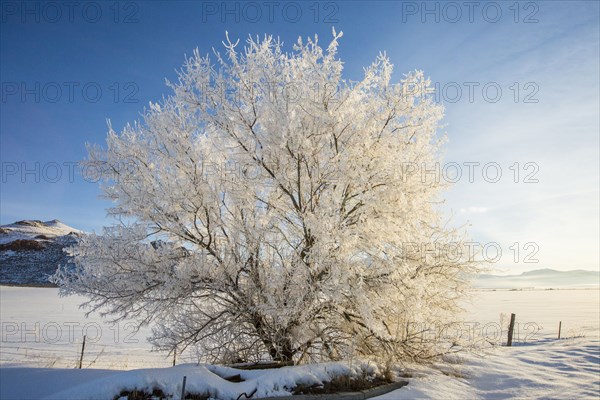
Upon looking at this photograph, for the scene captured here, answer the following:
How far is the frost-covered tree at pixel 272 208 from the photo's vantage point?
910 cm

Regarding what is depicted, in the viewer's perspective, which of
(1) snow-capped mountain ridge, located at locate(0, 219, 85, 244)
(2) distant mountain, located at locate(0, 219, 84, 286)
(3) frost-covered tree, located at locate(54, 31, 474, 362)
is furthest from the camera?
(1) snow-capped mountain ridge, located at locate(0, 219, 85, 244)

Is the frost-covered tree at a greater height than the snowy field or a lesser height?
greater

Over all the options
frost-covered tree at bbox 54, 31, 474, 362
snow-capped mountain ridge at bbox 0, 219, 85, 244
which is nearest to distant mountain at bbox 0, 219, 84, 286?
snow-capped mountain ridge at bbox 0, 219, 85, 244

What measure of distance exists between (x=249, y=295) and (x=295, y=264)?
61.3 inches

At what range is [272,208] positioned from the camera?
9.95 meters

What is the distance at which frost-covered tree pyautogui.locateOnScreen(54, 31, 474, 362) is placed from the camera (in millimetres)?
9102

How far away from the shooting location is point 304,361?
10.8 m

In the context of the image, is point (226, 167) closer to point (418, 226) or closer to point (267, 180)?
point (267, 180)

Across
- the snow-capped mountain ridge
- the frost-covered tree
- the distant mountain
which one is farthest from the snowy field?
the snow-capped mountain ridge

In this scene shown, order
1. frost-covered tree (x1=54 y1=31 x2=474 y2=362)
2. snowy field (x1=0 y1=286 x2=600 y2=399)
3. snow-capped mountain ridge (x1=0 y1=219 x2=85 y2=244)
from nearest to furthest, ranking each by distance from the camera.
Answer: snowy field (x1=0 y1=286 x2=600 y2=399) → frost-covered tree (x1=54 y1=31 x2=474 y2=362) → snow-capped mountain ridge (x1=0 y1=219 x2=85 y2=244)

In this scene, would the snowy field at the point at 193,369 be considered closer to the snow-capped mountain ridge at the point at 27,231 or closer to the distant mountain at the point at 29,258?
the distant mountain at the point at 29,258

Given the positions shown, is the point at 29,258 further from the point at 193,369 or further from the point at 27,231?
the point at 193,369

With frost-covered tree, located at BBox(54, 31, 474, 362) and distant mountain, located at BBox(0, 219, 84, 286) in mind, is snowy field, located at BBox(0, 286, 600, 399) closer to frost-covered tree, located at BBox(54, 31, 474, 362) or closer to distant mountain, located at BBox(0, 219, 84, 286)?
frost-covered tree, located at BBox(54, 31, 474, 362)

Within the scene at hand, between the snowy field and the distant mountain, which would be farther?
the distant mountain
